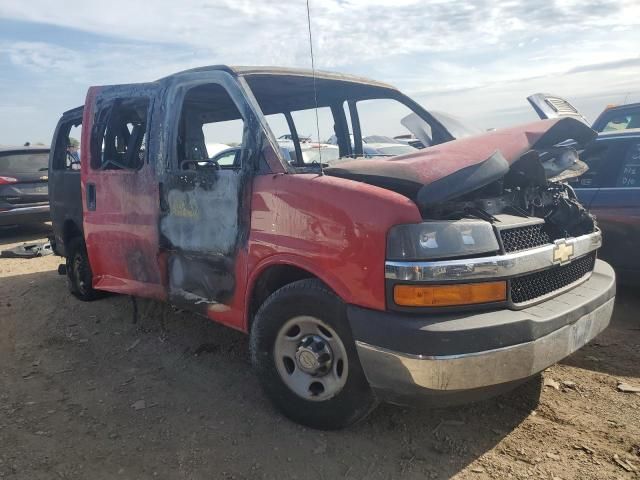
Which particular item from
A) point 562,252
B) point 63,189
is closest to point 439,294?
point 562,252

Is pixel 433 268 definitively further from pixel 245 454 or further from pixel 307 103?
pixel 307 103

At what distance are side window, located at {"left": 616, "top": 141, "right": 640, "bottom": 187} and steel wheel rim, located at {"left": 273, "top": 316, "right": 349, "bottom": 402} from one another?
3348 millimetres

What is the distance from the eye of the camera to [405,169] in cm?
269

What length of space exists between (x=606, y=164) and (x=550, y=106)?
151cm

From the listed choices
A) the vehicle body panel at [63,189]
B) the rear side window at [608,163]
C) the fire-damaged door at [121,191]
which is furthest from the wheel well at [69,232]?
the rear side window at [608,163]

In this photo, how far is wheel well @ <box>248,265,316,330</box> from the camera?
308cm

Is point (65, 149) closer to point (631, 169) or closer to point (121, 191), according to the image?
point (121, 191)

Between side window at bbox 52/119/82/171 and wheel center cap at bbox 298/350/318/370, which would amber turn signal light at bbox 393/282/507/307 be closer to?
wheel center cap at bbox 298/350/318/370

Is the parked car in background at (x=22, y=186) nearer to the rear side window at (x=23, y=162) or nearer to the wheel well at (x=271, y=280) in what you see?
the rear side window at (x=23, y=162)

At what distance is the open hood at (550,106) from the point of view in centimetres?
356

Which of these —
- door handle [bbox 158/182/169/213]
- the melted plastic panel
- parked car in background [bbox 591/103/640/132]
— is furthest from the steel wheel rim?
parked car in background [bbox 591/103/640/132]

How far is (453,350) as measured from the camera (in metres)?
2.36

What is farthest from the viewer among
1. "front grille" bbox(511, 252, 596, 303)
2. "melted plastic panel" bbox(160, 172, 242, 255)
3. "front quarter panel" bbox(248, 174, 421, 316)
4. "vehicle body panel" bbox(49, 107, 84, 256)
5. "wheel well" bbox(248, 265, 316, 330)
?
"vehicle body panel" bbox(49, 107, 84, 256)

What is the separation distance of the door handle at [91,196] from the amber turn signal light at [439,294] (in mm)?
3169
